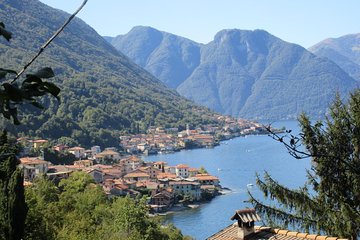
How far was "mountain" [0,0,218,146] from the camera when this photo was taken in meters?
54.9

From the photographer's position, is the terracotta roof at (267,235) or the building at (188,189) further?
the building at (188,189)

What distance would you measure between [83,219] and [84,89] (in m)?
60.5

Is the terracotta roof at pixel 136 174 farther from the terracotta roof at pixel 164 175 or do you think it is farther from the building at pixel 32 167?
the building at pixel 32 167

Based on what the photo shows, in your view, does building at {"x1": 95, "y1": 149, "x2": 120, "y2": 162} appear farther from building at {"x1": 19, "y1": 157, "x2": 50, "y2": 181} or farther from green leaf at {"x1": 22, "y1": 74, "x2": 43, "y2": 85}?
green leaf at {"x1": 22, "y1": 74, "x2": 43, "y2": 85}

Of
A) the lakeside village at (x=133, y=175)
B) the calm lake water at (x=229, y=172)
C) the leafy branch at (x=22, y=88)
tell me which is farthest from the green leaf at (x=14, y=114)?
the lakeside village at (x=133, y=175)

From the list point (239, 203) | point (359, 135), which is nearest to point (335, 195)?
point (359, 135)

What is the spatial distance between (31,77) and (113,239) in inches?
400

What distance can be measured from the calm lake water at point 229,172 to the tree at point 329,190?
4.43ft

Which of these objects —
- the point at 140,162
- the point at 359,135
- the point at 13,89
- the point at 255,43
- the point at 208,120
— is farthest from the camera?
the point at 255,43

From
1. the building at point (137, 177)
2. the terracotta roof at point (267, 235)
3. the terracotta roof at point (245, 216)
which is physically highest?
the terracotta roof at point (245, 216)

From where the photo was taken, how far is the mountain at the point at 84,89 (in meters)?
54.9

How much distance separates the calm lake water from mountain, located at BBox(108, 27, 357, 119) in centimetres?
7969

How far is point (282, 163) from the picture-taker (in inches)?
1837

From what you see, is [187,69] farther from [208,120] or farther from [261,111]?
[208,120]
